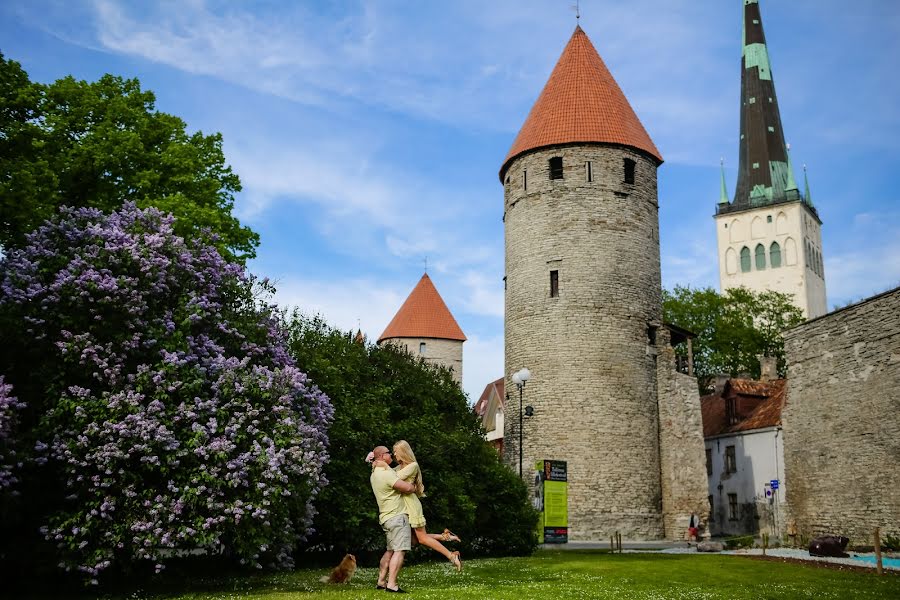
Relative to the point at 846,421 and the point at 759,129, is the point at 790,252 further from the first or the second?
the point at 846,421

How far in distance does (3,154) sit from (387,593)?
13.4 meters

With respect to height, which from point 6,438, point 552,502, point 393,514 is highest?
point 6,438

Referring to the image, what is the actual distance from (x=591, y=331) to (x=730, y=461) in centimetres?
1146

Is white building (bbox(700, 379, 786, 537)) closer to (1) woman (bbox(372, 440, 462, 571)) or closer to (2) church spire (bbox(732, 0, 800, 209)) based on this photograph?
(1) woman (bbox(372, 440, 462, 571))

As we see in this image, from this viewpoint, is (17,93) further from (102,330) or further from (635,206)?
(635,206)

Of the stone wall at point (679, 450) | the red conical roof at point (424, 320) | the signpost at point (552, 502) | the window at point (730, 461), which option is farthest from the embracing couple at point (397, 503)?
the red conical roof at point (424, 320)

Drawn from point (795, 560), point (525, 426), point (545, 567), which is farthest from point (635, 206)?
point (545, 567)

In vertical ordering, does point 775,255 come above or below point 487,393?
above

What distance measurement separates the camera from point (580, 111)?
103ft

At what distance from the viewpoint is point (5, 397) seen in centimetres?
966

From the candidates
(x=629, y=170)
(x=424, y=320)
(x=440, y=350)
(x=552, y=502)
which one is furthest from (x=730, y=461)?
(x=424, y=320)

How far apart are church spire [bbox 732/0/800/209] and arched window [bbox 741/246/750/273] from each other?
462 centimetres

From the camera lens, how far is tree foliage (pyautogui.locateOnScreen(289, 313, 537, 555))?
1529cm

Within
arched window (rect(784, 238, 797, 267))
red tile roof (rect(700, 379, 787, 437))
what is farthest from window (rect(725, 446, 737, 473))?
arched window (rect(784, 238, 797, 267))
